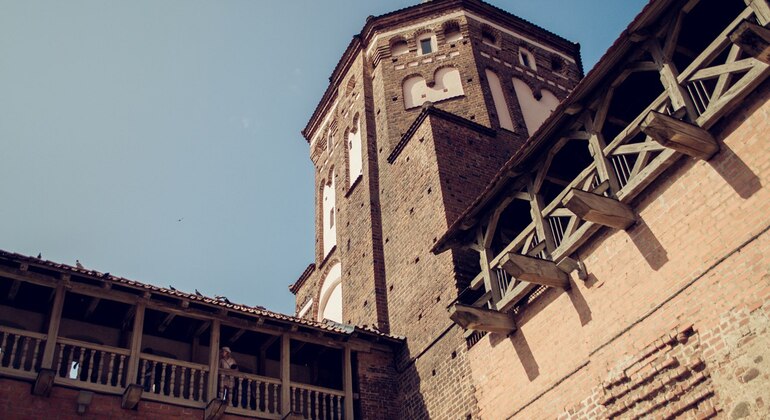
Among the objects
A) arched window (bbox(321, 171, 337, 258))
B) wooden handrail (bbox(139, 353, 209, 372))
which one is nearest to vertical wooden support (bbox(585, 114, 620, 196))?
wooden handrail (bbox(139, 353, 209, 372))

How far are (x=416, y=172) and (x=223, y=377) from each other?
653 centimetres

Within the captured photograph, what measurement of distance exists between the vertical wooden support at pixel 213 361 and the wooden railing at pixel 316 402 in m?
1.48

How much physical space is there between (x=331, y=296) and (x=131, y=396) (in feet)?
28.8

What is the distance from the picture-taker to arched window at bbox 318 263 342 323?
19.3 meters

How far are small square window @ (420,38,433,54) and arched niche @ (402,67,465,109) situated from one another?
102 cm

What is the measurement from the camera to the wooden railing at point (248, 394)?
41.9ft

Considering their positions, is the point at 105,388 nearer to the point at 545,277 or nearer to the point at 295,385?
the point at 295,385

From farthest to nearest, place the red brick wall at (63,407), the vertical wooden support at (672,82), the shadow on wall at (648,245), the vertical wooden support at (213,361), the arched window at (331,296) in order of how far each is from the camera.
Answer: the arched window at (331,296) < the vertical wooden support at (213,361) < the red brick wall at (63,407) < the shadow on wall at (648,245) < the vertical wooden support at (672,82)

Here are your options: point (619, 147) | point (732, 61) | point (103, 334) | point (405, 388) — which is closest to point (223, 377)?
point (103, 334)

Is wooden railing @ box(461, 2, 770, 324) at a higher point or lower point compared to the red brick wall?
higher

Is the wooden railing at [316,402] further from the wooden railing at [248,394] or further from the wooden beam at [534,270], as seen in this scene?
the wooden beam at [534,270]

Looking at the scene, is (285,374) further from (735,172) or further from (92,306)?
(735,172)

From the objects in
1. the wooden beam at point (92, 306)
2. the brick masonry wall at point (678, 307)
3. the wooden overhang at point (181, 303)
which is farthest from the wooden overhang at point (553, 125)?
the wooden beam at point (92, 306)

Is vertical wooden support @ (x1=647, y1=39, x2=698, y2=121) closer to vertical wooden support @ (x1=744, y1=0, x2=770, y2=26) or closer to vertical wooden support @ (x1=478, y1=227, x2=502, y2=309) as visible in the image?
vertical wooden support @ (x1=744, y1=0, x2=770, y2=26)
